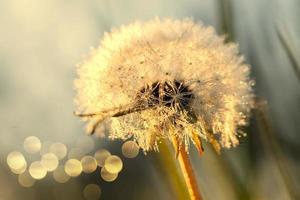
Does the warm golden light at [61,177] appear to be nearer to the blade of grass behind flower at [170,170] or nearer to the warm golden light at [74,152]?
the warm golden light at [74,152]

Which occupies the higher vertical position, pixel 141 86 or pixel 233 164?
pixel 141 86

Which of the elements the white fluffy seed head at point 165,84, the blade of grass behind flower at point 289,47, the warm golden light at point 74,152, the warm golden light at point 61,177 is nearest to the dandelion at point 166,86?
the white fluffy seed head at point 165,84

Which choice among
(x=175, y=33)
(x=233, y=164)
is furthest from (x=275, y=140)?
(x=175, y=33)

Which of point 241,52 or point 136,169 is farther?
point 136,169

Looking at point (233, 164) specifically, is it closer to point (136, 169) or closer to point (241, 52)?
point (241, 52)

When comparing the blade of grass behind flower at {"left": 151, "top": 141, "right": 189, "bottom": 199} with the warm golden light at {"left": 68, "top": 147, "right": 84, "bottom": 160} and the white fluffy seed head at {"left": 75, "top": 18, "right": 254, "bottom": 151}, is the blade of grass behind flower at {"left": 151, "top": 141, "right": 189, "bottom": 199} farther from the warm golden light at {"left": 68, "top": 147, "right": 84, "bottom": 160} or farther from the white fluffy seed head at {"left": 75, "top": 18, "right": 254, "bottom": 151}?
the warm golden light at {"left": 68, "top": 147, "right": 84, "bottom": 160}

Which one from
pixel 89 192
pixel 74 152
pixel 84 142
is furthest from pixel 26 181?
pixel 84 142
